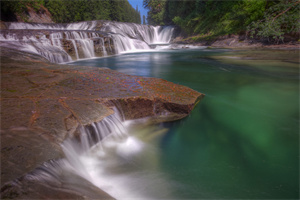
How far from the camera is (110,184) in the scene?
1.91 metres

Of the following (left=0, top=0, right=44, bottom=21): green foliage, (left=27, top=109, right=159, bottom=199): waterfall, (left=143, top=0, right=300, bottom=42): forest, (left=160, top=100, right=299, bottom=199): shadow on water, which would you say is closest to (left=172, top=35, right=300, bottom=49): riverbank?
(left=143, top=0, right=300, bottom=42): forest

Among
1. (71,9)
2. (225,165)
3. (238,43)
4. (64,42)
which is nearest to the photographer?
(225,165)

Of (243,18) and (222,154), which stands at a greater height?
(243,18)

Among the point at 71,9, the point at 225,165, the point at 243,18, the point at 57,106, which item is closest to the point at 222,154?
the point at 225,165

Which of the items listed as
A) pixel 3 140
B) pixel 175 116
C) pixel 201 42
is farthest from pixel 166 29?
pixel 3 140

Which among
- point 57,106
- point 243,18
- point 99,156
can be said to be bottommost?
point 99,156

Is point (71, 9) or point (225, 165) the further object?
point (71, 9)

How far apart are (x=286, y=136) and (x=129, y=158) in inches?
97.9

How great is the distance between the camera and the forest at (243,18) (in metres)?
8.92

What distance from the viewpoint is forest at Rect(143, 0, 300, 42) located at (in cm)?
892

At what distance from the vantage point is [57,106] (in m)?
2.21

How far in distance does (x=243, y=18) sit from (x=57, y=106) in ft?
55.8

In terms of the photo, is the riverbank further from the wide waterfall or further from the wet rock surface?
the wet rock surface

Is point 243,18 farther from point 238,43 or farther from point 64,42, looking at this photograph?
point 64,42
